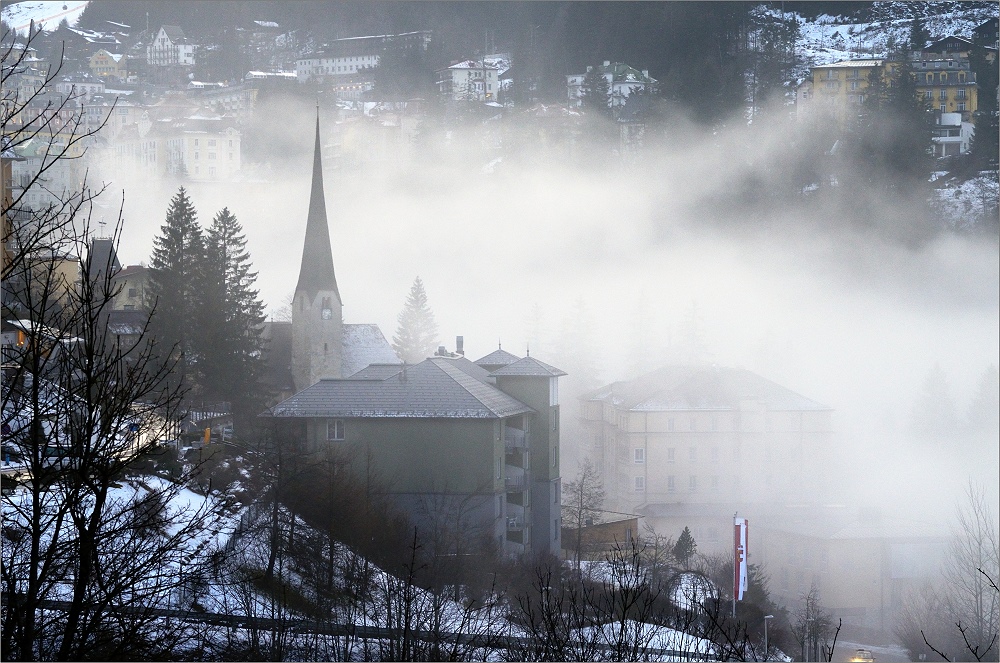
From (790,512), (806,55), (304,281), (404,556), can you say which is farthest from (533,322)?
(404,556)

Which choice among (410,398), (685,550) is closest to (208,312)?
(410,398)

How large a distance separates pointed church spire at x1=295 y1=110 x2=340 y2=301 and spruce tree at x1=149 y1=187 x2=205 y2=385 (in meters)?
4.24

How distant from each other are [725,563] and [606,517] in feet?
6.03

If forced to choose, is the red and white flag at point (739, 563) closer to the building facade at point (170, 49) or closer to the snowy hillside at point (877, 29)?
the snowy hillside at point (877, 29)

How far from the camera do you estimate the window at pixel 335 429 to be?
13.5 metres

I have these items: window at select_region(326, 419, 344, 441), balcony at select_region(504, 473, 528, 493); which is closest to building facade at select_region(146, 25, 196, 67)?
→ window at select_region(326, 419, 344, 441)

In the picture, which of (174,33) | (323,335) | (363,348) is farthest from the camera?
(174,33)

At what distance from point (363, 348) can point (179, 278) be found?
20.0ft

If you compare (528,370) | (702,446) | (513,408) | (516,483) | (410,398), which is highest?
(528,370)

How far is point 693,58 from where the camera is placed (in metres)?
29.8

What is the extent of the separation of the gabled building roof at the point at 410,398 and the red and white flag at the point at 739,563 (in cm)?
319

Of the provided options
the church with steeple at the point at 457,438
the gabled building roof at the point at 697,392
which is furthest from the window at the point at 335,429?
the gabled building roof at the point at 697,392

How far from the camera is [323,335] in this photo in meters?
20.0

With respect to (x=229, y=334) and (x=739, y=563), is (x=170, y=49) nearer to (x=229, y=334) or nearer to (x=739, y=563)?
(x=229, y=334)
